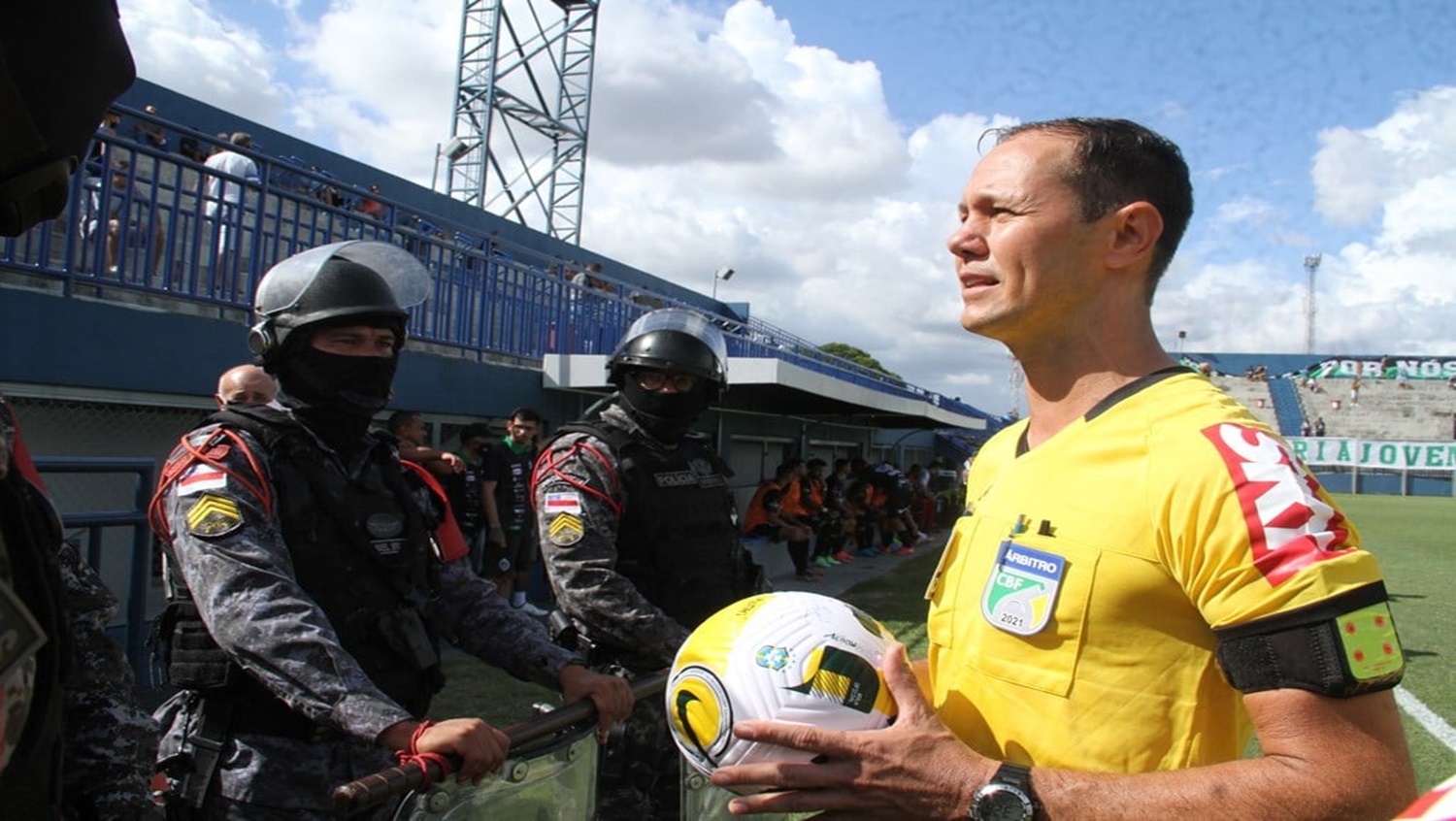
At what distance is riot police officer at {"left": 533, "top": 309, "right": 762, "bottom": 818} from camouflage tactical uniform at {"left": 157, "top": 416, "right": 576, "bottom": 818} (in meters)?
0.57

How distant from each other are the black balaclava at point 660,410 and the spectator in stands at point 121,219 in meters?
4.10

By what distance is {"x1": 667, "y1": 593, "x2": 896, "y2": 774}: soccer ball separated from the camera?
1552 mm

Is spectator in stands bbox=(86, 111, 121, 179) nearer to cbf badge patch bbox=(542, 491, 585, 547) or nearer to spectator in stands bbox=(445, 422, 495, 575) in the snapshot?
spectator in stands bbox=(445, 422, 495, 575)

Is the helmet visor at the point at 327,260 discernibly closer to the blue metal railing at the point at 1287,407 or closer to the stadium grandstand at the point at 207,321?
the stadium grandstand at the point at 207,321

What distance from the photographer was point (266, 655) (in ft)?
6.54

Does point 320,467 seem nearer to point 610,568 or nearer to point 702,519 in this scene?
point 610,568

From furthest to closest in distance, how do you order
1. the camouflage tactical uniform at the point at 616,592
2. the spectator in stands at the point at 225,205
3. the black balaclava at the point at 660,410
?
1. the spectator in stands at the point at 225,205
2. the black balaclava at the point at 660,410
3. the camouflage tactical uniform at the point at 616,592

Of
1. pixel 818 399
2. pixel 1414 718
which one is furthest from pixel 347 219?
pixel 1414 718

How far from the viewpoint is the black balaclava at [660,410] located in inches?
140

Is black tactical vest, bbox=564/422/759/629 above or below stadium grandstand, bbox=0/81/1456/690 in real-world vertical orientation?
below

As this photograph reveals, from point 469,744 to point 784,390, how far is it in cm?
981

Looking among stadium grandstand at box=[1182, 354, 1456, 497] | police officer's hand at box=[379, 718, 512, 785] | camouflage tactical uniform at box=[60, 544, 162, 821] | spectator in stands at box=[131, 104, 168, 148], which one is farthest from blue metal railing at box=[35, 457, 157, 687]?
stadium grandstand at box=[1182, 354, 1456, 497]

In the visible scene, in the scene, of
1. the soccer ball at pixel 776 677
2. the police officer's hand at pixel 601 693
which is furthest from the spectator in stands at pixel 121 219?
the soccer ball at pixel 776 677

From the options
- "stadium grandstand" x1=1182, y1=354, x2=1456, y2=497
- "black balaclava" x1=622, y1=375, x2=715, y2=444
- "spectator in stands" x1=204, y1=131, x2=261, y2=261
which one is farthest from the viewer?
"stadium grandstand" x1=1182, y1=354, x2=1456, y2=497
